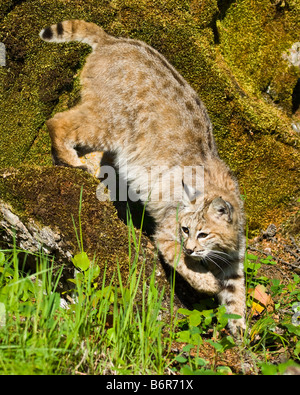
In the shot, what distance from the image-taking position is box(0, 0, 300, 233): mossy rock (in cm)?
441

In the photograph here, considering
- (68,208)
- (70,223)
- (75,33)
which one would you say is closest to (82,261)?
(70,223)

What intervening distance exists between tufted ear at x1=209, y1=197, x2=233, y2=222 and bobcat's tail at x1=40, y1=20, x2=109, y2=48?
77.4 inches

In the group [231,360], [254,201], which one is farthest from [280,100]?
[231,360]

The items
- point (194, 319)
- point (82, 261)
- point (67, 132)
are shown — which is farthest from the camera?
point (67, 132)

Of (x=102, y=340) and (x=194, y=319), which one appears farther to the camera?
(x=194, y=319)

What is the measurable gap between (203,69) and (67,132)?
1.47 metres

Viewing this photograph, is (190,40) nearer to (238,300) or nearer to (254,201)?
(254,201)

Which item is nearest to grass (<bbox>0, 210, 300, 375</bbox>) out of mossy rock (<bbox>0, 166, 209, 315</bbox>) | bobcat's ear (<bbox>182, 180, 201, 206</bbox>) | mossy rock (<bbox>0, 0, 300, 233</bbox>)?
mossy rock (<bbox>0, 166, 209, 315</bbox>)

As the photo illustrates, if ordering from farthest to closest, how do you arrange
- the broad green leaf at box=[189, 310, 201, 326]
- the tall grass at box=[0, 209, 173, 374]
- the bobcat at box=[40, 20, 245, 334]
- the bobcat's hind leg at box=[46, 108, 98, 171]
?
the bobcat's hind leg at box=[46, 108, 98, 171]
the bobcat at box=[40, 20, 245, 334]
the broad green leaf at box=[189, 310, 201, 326]
the tall grass at box=[0, 209, 173, 374]

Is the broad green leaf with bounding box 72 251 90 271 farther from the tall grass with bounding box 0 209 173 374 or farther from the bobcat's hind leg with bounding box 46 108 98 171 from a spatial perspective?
the bobcat's hind leg with bounding box 46 108 98 171

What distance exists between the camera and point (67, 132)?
14.3ft

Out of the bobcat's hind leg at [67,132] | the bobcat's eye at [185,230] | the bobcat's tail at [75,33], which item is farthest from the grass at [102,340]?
the bobcat's tail at [75,33]

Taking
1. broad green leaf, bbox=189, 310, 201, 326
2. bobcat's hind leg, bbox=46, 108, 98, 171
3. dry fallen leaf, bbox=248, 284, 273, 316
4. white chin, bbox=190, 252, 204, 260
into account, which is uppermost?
bobcat's hind leg, bbox=46, 108, 98, 171

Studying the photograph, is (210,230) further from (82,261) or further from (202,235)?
(82,261)
